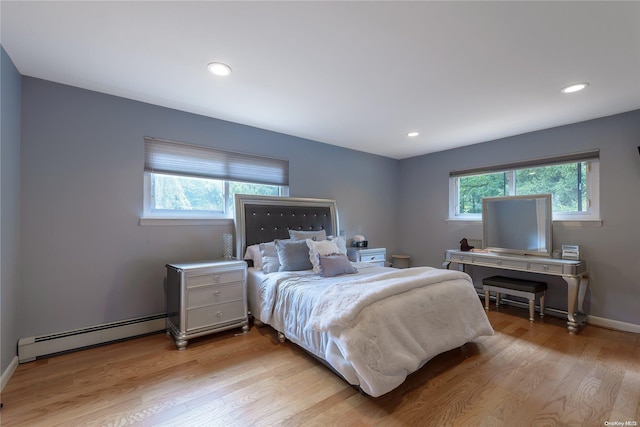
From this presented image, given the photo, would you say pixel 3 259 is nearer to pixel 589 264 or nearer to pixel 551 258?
pixel 551 258

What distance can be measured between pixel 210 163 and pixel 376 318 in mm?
2497

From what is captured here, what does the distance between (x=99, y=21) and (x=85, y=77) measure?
92cm

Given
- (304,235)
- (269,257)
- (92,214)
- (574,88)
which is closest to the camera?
(574,88)

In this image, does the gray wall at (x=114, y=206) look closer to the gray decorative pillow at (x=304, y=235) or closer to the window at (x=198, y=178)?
the window at (x=198, y=178)

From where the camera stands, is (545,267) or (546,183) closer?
(545,267)

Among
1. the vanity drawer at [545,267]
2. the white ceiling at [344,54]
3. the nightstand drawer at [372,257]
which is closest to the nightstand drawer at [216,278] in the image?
the white ceiling at [344,54]

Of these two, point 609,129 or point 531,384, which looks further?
point 609,129

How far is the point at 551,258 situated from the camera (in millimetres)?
3270

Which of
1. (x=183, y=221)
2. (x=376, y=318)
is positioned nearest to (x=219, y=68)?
(x=183, y=221)

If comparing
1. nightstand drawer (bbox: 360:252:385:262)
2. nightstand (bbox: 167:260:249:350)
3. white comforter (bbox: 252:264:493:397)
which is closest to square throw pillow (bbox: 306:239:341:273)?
white comforter (bbox: 252:264:493:397)

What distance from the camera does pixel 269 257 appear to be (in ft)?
9.88

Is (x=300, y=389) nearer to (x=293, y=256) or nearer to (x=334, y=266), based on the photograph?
(x=334, y=266)

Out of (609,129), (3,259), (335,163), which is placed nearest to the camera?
(3,259)

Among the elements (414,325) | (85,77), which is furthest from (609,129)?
(85,77)
